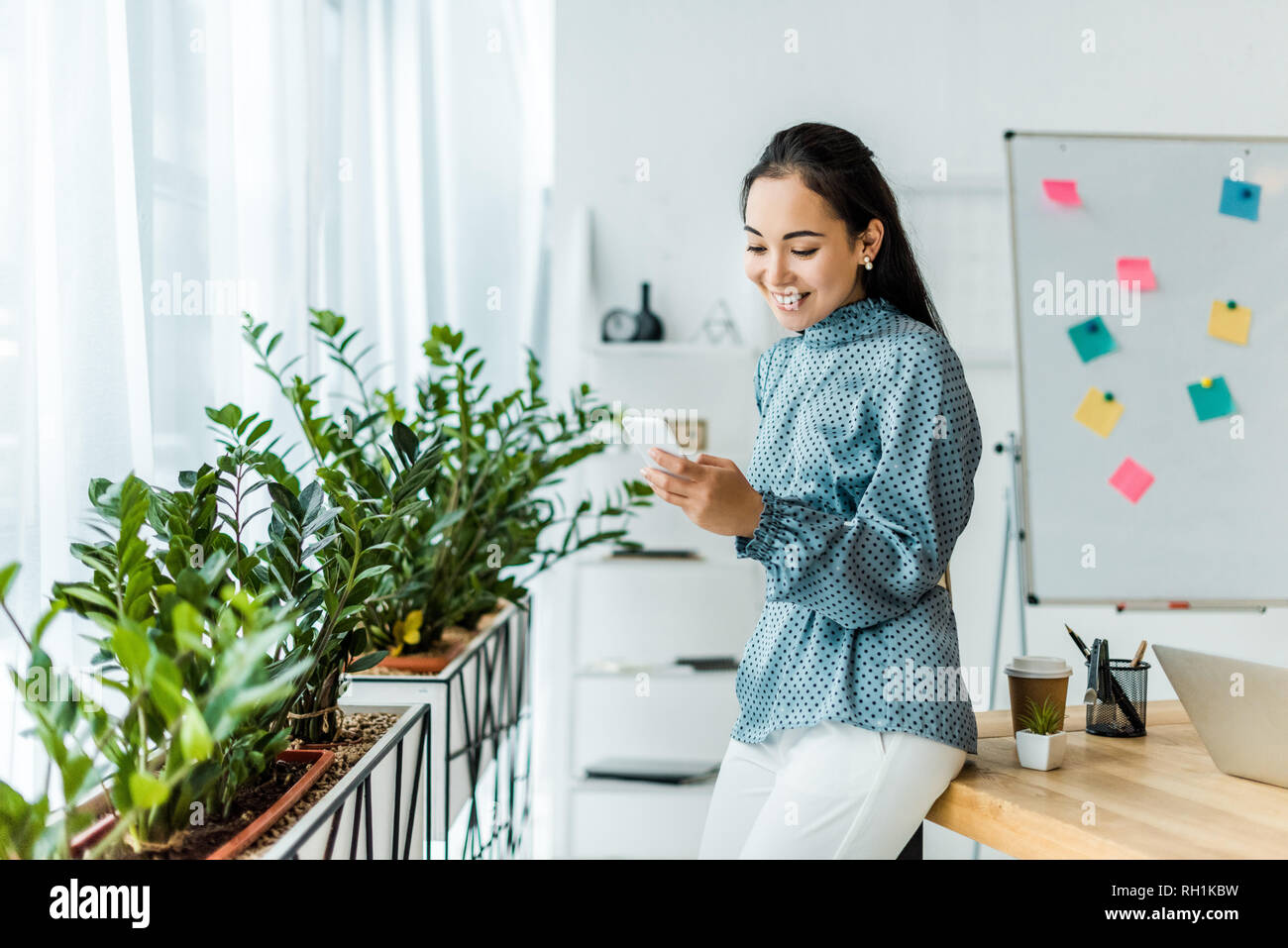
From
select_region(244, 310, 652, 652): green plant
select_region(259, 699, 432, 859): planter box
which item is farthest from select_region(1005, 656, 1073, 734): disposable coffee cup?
select_region(244, 310, 652, 652): green plant

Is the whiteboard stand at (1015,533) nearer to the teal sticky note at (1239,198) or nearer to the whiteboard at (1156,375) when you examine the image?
the whiteboard at (1156,375)

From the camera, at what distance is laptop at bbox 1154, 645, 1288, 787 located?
103 centimetres

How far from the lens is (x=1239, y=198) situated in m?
2.30

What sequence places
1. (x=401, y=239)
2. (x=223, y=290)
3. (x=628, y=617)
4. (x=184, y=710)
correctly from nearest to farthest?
(x=184, y=710), (x=223, y=290), (x=401, y=239), (x=628, y=617)

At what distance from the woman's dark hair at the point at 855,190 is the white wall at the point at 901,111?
1.43 meters

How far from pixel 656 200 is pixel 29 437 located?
1935mm

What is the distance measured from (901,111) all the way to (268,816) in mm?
2452

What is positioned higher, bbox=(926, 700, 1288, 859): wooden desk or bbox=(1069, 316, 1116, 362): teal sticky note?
bbox=(1069, 316, 1116, 362): teal sticky note

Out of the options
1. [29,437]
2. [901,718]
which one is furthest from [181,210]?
[901,718]

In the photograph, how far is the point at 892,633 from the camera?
1080 mm

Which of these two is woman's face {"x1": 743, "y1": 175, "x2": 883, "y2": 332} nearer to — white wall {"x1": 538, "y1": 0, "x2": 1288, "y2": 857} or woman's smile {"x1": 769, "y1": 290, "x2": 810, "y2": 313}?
woman's smile {"x1": 769, "y1": 290, "x2": 810, "y2": 313}

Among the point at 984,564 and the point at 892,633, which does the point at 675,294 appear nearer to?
the point at 984,564

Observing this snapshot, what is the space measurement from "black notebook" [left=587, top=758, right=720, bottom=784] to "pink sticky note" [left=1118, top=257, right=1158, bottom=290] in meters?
1.55

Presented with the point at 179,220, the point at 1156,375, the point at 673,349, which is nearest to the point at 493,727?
the point at 673,349
